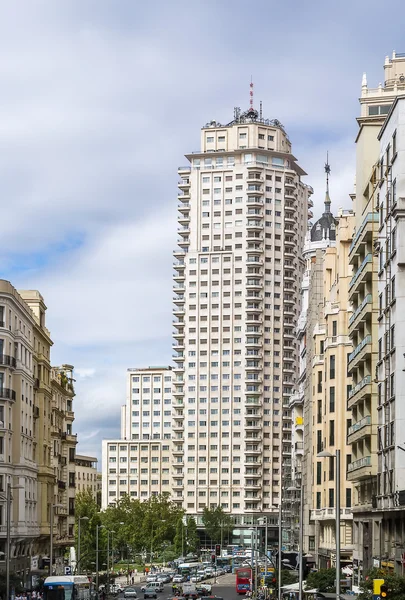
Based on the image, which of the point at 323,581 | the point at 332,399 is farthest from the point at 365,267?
the point at 332,399

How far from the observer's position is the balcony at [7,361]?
99.2 metres

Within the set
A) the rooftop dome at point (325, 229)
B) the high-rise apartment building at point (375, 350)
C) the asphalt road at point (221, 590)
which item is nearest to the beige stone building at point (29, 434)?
the asphalt road at point (221, 590)

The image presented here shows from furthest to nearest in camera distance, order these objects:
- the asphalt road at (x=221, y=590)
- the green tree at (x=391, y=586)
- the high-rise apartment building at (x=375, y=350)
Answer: the asphalt road at (x=221, y=590) → the high-rise apartment building at (x=375, y=350) → the green tree at (x=391, y=586)

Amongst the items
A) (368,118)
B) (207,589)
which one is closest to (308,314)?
(207,589)

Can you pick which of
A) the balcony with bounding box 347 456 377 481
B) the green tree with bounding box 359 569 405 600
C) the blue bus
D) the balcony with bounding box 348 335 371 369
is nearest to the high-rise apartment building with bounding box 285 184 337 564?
the balcony with bounding box 347 456 377 481

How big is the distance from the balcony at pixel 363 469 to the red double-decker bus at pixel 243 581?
4941 centimetres

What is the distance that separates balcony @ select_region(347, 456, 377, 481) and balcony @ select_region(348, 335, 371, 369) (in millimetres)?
6049

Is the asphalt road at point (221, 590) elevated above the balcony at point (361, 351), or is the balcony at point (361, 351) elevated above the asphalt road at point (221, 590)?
the balcony at point (361, 351)

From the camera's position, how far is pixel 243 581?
126625mm

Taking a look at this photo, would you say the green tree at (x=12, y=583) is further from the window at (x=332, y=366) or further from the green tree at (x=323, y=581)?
the window at (x=332, y=366)

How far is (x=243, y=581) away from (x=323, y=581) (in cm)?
5483

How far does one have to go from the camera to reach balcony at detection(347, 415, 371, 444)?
73062mm

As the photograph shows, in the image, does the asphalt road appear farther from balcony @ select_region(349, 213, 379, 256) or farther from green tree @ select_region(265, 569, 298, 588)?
balcony @ select_region(349, 213, 379, 256)

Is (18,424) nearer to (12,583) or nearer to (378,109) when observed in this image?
(12,583)
